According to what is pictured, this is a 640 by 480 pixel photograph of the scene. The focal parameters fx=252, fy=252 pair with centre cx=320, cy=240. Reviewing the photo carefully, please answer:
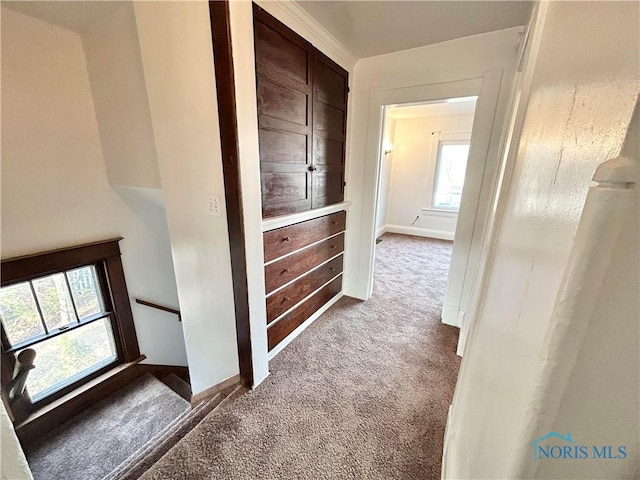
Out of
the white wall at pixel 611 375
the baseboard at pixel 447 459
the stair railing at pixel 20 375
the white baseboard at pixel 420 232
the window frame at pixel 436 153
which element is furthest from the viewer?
the white baseboard at pixel 420 232

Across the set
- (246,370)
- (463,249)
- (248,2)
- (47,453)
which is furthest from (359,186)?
(47,453)

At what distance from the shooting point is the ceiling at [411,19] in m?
1.49

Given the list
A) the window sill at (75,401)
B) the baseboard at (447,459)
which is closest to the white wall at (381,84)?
the baseboard at (447,459)

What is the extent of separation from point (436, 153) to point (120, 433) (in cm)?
575

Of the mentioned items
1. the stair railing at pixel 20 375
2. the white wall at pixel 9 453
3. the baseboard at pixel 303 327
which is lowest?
the stair railing at pixel 20 375

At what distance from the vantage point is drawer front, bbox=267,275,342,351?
1.86 m

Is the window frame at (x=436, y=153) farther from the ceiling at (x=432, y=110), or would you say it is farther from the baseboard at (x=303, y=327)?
the baseboard at (x=303, y=327)

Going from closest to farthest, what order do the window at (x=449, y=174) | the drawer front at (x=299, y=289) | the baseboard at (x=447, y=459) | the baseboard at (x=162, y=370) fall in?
the baseboard at (x=447, y=459), the drawer front at (x=299, y=289), the baseboard at (x=162, y=370), the window at (x=449, y=174)

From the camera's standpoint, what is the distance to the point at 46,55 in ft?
5.98

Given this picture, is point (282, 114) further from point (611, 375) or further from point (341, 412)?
point (341, 412)

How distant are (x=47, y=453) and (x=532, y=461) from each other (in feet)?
10.7

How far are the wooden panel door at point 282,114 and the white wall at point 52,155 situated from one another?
983 mm

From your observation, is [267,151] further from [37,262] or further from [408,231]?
[408,231]

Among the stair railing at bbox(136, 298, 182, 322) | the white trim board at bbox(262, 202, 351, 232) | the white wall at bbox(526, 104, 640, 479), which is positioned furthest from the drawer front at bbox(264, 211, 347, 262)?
the stair railing at bbox(136, 298, 182, 322)
